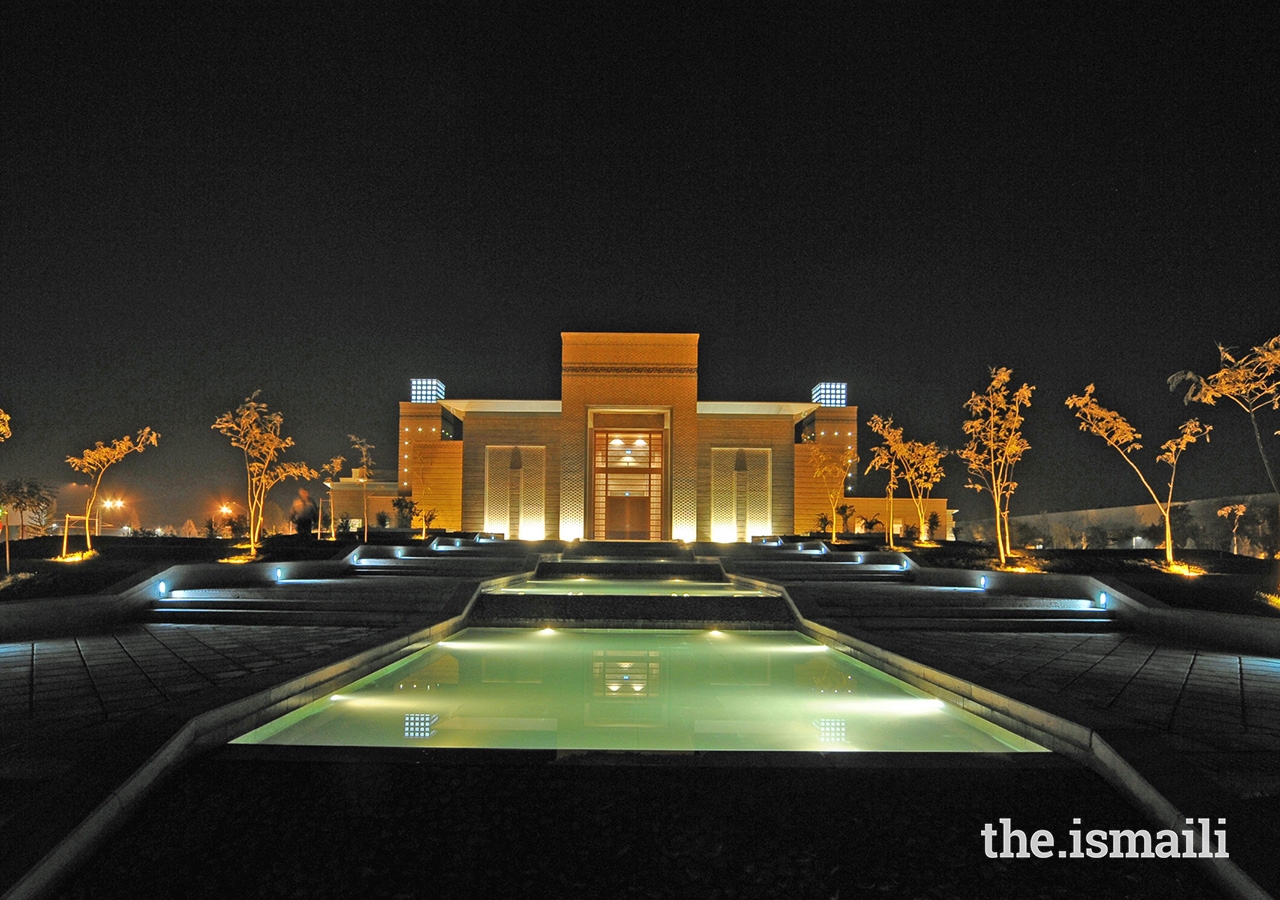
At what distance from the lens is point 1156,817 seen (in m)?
3.31

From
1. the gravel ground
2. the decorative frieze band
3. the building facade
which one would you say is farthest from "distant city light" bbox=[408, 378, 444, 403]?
the gravel ground

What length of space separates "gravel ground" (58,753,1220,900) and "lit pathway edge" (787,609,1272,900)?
9cm

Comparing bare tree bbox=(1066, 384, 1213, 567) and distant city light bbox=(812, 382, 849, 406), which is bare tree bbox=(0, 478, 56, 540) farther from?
distant city light bbox=(812, 382, 849, 406)

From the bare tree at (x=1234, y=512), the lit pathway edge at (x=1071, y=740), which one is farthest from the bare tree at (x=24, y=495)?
the bare tree at (x=1234, y=512)

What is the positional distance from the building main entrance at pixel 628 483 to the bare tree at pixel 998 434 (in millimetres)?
10497

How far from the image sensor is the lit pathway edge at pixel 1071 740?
2.88 metres

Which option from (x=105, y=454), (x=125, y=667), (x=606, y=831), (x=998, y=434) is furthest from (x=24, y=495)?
(x=998, y=434)

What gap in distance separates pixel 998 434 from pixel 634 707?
13435mm

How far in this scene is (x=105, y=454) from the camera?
1561 centimetres

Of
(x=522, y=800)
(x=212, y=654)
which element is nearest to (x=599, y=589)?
(x=212, y=654)

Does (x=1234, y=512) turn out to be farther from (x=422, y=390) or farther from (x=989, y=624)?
(x=422, y=390)

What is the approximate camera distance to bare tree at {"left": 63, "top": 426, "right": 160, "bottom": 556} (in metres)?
15.6

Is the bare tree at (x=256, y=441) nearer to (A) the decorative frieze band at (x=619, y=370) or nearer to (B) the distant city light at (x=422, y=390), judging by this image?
(A) the decorative frieze band at (x=619, y=370)

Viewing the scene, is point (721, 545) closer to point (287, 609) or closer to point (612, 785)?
point (287, 609)
